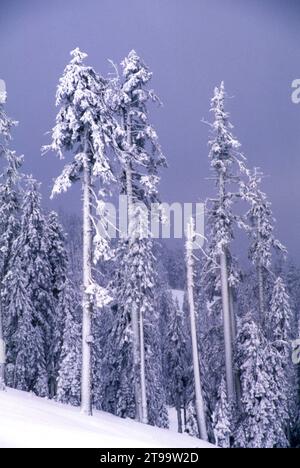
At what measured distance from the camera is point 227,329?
894 inches

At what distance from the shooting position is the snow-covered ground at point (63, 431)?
11.8m

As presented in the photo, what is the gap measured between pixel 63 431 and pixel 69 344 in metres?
18.2

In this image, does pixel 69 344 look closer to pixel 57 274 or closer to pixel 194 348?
pixel 57 274

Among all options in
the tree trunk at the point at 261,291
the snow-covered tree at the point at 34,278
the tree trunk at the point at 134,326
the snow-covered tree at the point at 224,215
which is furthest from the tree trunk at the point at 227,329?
the snow-covered tree at the point at 34,278

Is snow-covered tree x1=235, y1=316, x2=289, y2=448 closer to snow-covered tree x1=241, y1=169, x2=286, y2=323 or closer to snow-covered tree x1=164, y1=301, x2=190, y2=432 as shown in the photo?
snow-covered tree x1=241, y1=169, x2=286, y2=323

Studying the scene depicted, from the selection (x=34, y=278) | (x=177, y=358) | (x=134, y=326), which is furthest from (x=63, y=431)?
(x=177, y=358)

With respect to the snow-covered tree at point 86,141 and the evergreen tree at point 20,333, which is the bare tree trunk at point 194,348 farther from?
the evergreen tree at point 20,333

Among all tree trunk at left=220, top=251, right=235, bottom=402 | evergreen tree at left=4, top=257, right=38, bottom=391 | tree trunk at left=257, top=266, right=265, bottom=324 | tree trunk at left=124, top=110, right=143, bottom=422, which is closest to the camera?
tree trunk at left=124, top=110, right=143, bottom=422

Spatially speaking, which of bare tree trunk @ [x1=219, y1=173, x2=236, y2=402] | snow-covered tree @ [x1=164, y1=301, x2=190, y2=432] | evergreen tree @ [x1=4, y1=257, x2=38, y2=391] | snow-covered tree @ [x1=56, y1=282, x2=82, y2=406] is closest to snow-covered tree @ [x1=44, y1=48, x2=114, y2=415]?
bare tree trunk @ [x1=219, y1=173, x2=236, y2=402]

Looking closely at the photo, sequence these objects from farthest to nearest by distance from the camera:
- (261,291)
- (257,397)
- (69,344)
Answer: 1. (69,344)
2. (261,291)
3. (257,397)

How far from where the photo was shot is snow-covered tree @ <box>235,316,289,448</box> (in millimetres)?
21031
